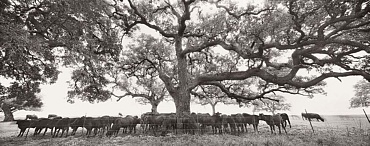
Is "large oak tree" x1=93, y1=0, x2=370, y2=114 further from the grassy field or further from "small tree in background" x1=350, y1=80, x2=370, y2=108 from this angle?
"small tree in background" x1=350, y1=80, x2=370, y2=108

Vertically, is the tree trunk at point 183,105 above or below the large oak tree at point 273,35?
below

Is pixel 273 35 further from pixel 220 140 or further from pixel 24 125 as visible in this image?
pixel 24 125

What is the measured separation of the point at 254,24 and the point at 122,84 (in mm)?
17154

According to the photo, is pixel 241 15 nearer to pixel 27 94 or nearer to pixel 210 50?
pixel 210 50

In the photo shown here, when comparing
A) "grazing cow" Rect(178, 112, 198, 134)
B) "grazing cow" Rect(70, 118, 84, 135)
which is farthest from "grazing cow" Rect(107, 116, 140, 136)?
"grazing cow" Rect(178, 112, 198, 134)

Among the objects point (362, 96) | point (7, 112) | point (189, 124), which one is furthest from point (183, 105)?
point (7, 112)

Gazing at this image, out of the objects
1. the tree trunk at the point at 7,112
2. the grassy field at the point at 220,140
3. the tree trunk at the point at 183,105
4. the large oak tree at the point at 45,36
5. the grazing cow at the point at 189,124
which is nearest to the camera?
the large oak tree at the point at 45,36

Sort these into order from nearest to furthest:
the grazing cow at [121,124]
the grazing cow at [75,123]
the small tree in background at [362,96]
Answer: the grazing cow at [121,124] → the grazing cow at [75,123] → the small tree in background at [362,96]

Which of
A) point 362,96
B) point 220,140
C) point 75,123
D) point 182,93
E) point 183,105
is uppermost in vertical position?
point 362,96

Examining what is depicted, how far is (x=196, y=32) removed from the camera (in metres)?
12.4

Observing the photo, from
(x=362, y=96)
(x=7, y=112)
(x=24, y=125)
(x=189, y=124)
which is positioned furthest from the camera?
(x=7, y=112)

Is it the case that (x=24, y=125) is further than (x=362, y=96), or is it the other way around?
(x=362, y=96)

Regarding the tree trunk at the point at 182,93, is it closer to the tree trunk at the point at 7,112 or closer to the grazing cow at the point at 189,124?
the grazing cow at the point at 189,124

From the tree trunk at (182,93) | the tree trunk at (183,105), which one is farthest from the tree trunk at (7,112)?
the tree trunk at (183,105)
